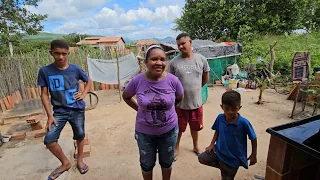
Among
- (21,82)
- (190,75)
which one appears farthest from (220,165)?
(21,82)

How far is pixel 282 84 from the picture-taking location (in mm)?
7414

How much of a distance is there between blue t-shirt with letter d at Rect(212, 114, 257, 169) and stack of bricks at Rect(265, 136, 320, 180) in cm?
43

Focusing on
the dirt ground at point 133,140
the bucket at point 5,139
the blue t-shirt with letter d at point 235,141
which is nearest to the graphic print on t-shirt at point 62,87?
the dirt ground at point 133,140

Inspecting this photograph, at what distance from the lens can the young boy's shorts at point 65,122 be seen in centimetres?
213

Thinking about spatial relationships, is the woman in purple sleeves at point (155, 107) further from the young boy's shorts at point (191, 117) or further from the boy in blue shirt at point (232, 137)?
the young boy's shorts at point (191, 117)

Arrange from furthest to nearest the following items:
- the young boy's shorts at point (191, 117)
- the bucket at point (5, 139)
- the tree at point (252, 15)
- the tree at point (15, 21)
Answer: the tree at point (252, 15)
the tree at point (15, 21)
the bucket at point (5, 139)
the young boy's shorts at point (191, 117)

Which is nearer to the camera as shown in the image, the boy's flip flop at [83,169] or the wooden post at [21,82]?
the boy's flip flop at [83,169]

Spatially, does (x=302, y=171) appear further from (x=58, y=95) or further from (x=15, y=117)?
(x=15, y=117)

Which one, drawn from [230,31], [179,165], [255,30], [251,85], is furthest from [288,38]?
[179,165]

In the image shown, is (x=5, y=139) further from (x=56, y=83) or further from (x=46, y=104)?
(x=56, y=83)

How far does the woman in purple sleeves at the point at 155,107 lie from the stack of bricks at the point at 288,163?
0.80 m

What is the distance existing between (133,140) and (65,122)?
1486 millimetres

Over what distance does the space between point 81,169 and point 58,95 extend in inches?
40.6

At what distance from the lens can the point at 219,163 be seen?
1737mm
